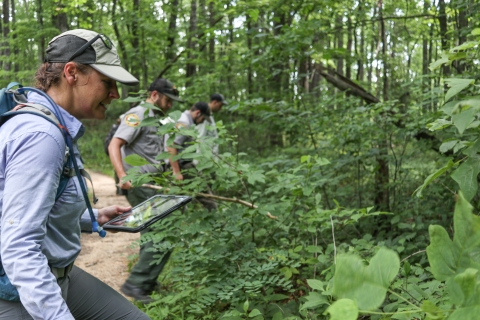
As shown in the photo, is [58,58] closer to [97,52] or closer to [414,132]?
[97,52]

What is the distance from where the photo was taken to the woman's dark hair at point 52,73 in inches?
78.3

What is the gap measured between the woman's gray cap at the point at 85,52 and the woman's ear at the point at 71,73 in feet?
0.10

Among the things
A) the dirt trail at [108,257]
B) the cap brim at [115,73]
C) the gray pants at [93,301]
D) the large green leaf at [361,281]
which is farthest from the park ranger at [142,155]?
the large green leaf at [361,281]

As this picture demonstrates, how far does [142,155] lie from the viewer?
4.86 m

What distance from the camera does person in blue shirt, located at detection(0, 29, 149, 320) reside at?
1.53 meters

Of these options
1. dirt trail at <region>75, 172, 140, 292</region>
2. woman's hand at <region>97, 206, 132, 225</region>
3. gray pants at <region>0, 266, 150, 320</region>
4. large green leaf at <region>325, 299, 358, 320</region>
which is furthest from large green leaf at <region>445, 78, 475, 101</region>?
dirt trail at <region>75, 172, 140, 292</region>

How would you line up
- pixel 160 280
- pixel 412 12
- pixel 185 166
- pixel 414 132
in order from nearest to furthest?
1. pixel 414 132
2. pixel 160 280
3. pixel 185 166
4. pixel 412 12

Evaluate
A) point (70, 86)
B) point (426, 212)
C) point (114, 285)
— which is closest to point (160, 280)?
point (114, 285)

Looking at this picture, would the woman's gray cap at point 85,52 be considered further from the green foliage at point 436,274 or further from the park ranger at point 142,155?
the park ranger at point 142,155

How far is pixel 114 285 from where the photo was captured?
555cm

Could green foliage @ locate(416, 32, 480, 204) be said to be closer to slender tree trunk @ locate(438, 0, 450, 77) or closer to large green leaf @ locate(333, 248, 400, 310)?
large green leaf @ locate(333, 248, 400, 310)

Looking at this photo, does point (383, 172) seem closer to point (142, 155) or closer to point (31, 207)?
point (142, 155)

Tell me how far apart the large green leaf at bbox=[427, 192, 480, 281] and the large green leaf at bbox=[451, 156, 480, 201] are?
68 cm

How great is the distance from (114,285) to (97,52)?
415 cm
